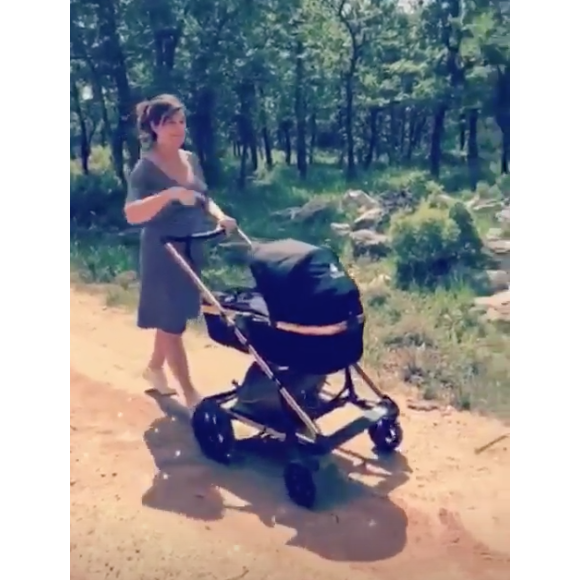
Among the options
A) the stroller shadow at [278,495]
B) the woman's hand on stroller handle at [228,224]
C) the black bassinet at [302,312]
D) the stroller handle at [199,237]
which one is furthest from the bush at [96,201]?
the stroller shadow at [278,495]

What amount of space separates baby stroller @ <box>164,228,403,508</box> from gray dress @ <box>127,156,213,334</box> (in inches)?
1.1

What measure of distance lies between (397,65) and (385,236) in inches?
18.4

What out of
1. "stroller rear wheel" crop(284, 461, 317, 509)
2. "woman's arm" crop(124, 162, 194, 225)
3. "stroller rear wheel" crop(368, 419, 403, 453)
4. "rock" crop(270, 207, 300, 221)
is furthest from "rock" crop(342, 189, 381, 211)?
"stroller rear wheel" crop(284, 461, 317, 509)

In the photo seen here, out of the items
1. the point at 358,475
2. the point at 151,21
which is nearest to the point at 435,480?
the point at 358,475

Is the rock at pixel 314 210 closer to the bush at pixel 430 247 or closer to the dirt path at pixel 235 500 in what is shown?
the bush at pixel 430 247

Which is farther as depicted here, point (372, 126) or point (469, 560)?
point (372, 126)

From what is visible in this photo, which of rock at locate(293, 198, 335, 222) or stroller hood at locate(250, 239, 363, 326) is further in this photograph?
rock at locate(293, 198, 335, 222)

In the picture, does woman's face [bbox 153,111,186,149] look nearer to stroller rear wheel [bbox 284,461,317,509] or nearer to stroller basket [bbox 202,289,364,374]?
stroller basket [bbox 202,289,364,374]

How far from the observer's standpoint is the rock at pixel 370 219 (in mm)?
2451

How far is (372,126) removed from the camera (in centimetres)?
246

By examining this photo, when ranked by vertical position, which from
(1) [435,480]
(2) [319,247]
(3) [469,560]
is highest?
(2) [319,247]

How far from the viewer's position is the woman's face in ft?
7.93

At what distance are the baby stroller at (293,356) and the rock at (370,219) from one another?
14 centimetres
